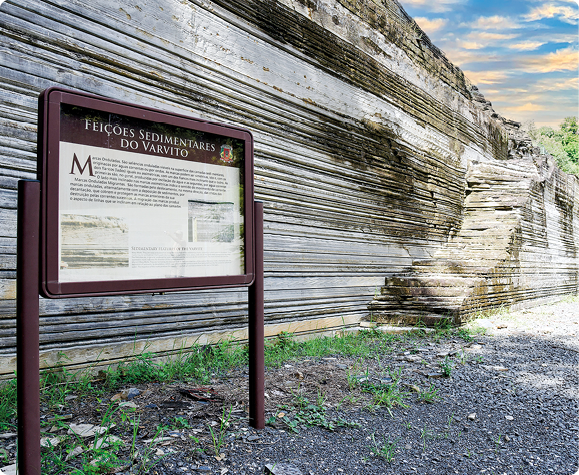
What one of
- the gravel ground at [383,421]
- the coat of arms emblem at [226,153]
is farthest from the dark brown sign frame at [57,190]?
the gravel ground at [383,421]

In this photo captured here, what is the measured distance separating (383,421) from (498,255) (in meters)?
6.09

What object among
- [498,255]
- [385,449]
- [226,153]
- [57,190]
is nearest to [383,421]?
[385,449]

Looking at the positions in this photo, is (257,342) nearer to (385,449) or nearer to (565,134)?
(385,449)

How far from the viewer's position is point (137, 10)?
365 cm

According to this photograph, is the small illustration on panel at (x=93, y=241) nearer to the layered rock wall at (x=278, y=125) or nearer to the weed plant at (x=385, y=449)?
the layered rock wall at (x=278, y=125)

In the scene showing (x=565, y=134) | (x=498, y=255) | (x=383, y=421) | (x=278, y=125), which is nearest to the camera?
(x=383, y=421)

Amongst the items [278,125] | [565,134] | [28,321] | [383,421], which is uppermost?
[565,134]

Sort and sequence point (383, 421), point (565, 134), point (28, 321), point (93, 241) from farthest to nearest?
point (565, 134)
point (383, 421)
point (93, 241)
point (28, 321)

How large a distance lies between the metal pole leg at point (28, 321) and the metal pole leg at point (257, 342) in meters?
1.12

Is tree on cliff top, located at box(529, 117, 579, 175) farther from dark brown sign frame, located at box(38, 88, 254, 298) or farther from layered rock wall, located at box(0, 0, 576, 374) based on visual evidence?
dark brown sign frame, located at box(38, 88, 254, 298)

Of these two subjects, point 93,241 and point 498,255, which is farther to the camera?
point 498,255

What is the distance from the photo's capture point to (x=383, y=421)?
2684mm

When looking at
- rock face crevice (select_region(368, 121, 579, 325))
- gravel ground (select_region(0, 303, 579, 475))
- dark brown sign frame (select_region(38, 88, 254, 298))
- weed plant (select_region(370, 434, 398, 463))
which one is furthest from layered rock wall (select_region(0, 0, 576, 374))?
weed plant (select_region(370, 434, 398, 463))

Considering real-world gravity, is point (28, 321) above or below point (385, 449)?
above
